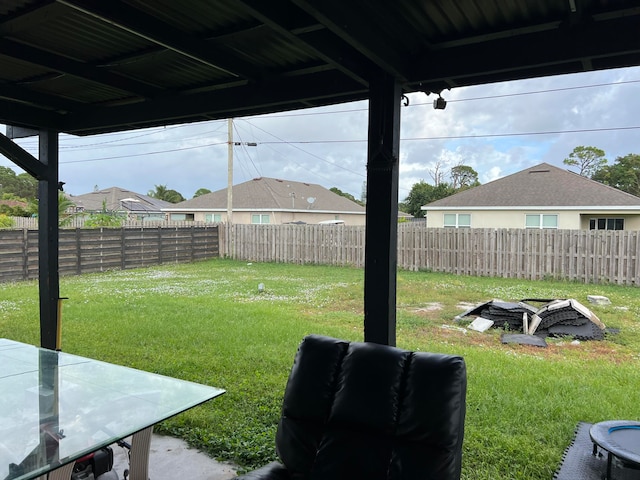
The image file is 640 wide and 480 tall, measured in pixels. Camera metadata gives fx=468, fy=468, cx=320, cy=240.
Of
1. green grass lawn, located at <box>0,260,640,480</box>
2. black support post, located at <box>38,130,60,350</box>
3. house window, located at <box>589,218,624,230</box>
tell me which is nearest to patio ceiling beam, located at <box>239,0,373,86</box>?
green grass lawn, located at <box>0,260,640,480</box>

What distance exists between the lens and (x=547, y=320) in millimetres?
5926

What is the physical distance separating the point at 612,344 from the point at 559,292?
3.25 m

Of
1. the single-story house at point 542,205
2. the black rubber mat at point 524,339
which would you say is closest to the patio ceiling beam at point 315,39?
the black rubber mat at point 524,339

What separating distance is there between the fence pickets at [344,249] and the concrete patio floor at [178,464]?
8646mm

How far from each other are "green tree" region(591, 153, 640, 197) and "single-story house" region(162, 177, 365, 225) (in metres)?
12.7

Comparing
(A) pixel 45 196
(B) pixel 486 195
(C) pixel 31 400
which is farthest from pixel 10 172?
(C) pixel 31 400

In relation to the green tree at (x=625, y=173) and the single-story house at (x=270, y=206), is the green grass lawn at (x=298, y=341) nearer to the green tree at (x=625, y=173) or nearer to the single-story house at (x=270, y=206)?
the single-story house at (x=270, y=206)

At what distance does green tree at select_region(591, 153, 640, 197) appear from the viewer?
74.3ft

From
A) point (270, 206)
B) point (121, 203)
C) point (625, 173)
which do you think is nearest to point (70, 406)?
point (270, 206)

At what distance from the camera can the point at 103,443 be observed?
5.74 ft

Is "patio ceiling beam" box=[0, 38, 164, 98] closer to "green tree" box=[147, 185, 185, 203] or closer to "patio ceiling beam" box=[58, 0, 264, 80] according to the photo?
"patio ceiling beam" box=[58, 0, 264, 80]

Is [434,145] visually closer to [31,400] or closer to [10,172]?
[31,400]

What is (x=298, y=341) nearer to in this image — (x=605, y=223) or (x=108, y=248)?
(x=108, y=248)

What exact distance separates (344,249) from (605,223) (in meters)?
8.18
